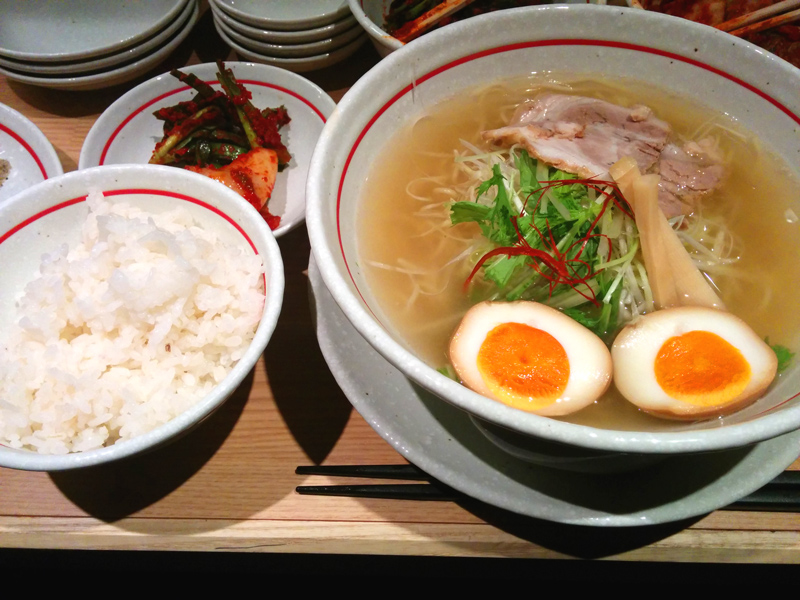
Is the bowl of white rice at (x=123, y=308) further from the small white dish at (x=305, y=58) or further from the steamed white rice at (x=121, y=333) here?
the small white dish at (x=305, y=58)

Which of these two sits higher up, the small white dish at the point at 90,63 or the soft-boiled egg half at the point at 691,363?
the small white dish at the point at 90,63

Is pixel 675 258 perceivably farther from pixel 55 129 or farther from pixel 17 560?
pixel 55 129

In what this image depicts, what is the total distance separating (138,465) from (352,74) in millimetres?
1618

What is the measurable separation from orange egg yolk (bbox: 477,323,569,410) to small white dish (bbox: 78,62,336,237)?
0.94 m

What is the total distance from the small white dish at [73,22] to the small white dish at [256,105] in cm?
52

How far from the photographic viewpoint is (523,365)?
1051 millimetres

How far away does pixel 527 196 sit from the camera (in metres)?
1.27

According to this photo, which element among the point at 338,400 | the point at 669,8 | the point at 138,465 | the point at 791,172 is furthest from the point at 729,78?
the point at 138,465

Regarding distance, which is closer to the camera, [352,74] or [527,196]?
[527,196]

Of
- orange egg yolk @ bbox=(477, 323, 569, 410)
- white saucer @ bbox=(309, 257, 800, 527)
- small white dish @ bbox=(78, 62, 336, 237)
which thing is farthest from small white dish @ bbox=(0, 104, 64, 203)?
orange egg yolk @ bbox=(477, 323, 569, 410)

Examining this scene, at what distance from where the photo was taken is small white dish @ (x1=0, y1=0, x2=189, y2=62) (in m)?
2.23

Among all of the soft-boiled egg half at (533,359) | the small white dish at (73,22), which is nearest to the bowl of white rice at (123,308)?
the soft-boiled egg half at (533,359)

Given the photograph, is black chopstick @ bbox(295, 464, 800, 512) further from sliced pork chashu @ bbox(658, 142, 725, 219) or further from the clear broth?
sliced pork chashu @ bbox(658, 142, 725, 219)

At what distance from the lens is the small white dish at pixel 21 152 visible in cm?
171
